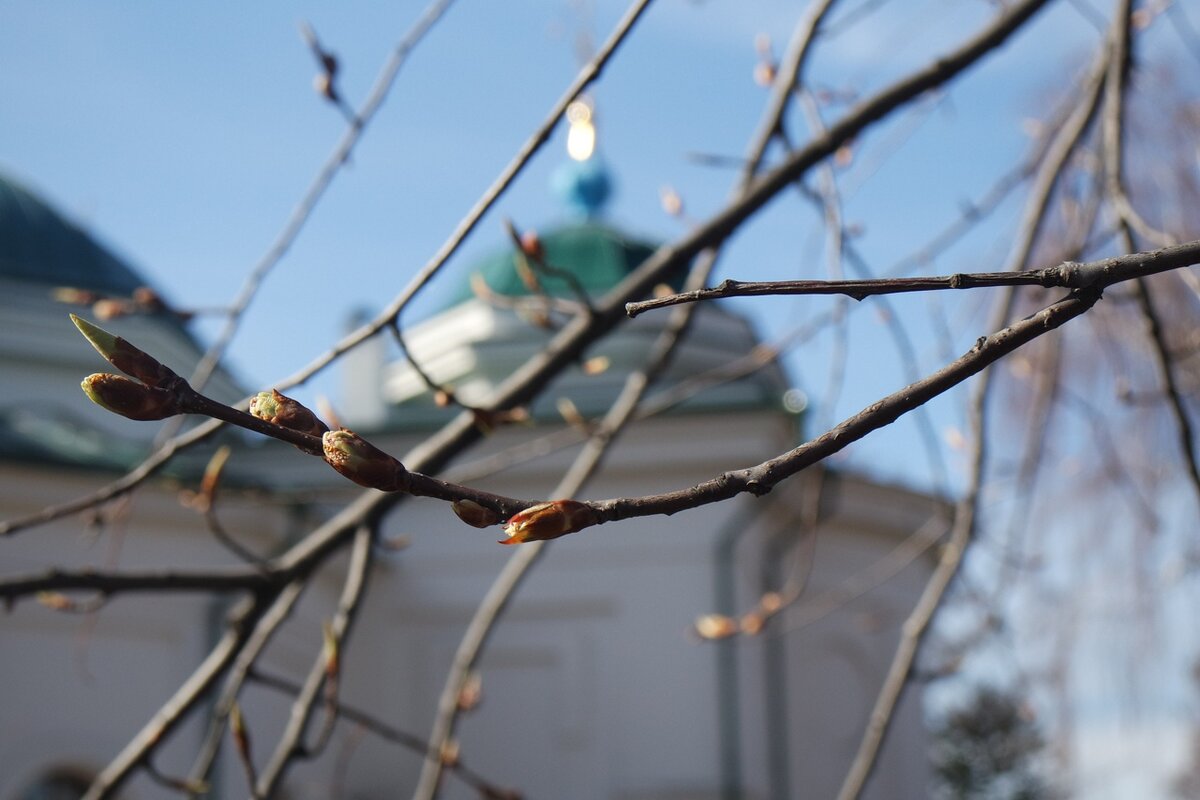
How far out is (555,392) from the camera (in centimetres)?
740

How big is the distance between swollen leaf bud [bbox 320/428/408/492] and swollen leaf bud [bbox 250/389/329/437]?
0.03m

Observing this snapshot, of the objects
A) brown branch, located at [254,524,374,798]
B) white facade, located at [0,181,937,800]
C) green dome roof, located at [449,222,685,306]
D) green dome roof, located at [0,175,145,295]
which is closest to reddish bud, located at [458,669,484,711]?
brown branch, located at [254,524,374,798]

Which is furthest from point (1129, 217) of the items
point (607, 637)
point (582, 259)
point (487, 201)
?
point (582, 259)

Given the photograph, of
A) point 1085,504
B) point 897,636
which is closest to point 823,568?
point 897,636

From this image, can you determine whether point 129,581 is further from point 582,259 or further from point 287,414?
point 582,259

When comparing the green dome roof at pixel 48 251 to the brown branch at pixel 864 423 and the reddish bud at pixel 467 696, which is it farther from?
the brown branch at pixel 864 423

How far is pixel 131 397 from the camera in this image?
75 cm

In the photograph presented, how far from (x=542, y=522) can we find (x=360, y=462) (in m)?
0.09

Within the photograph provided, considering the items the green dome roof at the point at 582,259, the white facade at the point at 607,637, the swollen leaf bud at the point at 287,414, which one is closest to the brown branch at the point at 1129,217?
the swollen leaf bud at the point at 287,414

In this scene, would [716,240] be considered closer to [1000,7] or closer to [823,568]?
[1000,7]

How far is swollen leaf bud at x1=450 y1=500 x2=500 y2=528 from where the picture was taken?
0.74m

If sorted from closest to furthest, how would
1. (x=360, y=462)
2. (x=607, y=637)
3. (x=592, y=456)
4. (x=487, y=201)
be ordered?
(x=360, y=462)
(x=487, y=201)
(x=592, y=456)
(x=607, y=637)

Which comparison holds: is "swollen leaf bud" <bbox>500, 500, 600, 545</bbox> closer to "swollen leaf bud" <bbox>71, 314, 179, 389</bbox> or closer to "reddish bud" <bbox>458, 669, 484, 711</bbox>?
"swollen leaf bud" <bbox>71, 314, 179, 389</bbox>

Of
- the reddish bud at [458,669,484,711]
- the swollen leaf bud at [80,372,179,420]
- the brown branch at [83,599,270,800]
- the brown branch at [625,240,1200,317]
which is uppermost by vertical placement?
the reddish bud at [458,669,484,711]
